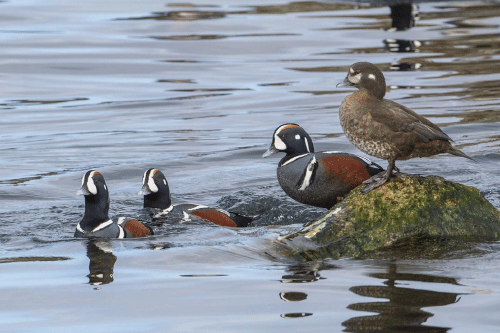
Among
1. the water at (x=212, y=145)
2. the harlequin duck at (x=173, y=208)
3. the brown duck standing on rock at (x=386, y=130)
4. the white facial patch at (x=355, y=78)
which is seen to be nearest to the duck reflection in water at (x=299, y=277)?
the water at (x=212, y=145)

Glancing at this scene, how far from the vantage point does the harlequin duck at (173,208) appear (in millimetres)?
8812

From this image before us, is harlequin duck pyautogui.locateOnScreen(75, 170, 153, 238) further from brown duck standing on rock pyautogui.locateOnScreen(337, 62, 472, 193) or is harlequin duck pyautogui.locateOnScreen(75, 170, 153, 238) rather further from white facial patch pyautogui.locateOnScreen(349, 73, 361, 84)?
white facial patch pyautogui.locateOnScreen(349, 73, 361, 84)

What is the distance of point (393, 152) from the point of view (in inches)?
280

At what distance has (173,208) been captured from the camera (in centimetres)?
923

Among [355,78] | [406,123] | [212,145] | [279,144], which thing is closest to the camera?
[406,123]

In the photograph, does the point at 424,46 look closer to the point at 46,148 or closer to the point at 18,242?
the point at 46,148

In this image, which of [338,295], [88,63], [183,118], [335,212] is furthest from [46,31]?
[338,295]

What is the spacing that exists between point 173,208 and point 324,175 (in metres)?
1.86

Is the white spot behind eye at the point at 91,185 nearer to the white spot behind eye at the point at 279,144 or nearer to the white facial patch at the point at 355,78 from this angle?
the white spot behind eye at the point at 279,144

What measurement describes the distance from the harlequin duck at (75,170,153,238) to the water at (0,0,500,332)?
26 cm

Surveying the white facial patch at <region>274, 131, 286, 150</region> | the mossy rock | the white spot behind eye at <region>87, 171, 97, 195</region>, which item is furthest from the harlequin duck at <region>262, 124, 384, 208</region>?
the white spot behind eye at <region>87, 171, 97, 195</region>

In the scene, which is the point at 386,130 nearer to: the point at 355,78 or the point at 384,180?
the point at 384,180

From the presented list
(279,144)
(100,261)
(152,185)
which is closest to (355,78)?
(279,144)

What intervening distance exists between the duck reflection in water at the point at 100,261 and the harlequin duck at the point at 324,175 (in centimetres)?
193
